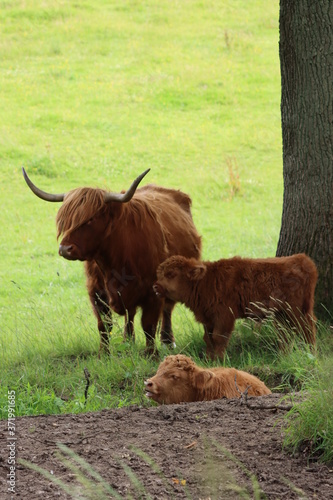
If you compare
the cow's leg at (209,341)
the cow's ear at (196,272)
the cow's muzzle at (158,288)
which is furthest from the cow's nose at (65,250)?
the cow's leg at (209,341)

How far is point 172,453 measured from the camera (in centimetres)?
427

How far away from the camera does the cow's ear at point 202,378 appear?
5.57 metres

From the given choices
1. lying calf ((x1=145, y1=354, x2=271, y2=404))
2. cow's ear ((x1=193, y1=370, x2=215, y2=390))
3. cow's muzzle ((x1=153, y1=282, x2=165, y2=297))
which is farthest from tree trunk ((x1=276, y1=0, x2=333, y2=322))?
cow's ear ((x1=193, y1=370, x2=215, y2=390))

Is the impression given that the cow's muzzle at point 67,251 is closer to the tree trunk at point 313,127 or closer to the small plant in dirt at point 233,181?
the tree trunk at point 313,127

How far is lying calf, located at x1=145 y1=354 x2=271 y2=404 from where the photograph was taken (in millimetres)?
5547

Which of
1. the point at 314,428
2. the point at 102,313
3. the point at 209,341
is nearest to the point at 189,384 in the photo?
the point at 209,341

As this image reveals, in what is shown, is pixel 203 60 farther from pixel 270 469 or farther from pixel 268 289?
pixel 270 469

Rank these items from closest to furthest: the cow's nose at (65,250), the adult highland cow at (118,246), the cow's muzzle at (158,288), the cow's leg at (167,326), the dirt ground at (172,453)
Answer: the dirt ground at (172,453) < the cow's muzzle at (158,288) < the cow's nose at (65,250) < the adult highland cow at (118,246) < the cow's leg at (167,326)

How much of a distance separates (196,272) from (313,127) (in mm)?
1892

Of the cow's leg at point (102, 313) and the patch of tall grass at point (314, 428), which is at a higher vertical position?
the patch of tall grass at point (314, 428)

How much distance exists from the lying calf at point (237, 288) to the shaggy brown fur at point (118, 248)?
2.07 feet

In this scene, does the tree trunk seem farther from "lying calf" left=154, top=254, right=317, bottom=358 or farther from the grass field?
the grass field

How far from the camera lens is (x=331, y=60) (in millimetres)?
7438

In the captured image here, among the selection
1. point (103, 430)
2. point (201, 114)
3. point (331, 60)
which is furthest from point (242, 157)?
point (103, 430)
